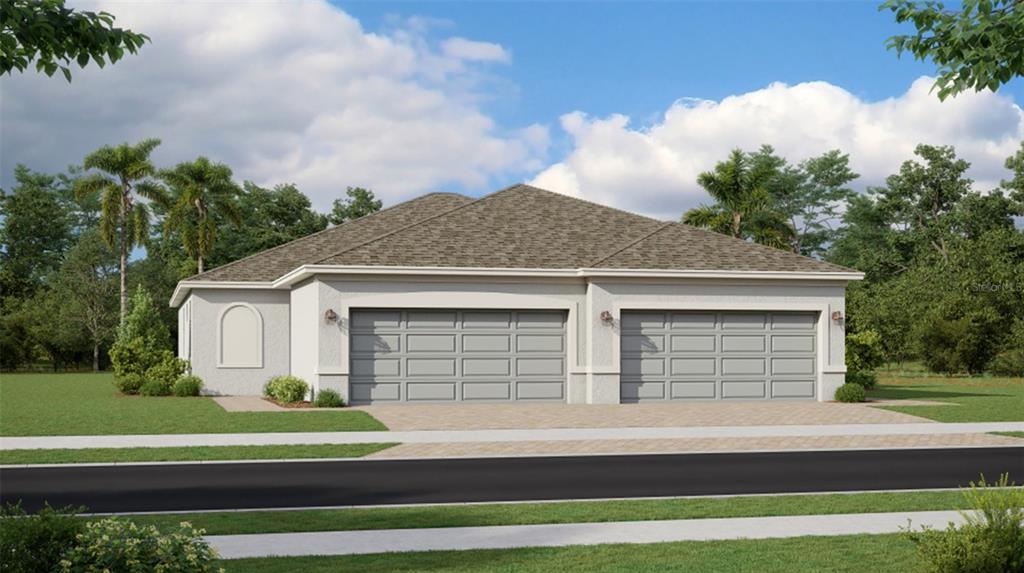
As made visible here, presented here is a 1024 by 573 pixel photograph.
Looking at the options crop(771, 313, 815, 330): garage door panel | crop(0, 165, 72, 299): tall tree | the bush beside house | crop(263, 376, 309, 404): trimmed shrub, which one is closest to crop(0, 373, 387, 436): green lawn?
crop(263, 376, 309, 404): trimmed shrub

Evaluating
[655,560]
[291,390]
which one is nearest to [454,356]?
[291,390]

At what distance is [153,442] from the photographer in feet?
68.9

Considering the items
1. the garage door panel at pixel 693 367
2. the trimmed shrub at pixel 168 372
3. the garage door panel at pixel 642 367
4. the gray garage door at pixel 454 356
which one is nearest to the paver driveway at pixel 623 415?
the gray garage door at pixel 454 356

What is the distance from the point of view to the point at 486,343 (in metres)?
30.1

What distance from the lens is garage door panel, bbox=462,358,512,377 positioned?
29984 millimetres

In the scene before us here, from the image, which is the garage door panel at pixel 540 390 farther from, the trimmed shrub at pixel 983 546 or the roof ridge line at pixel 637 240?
the trimmed shrub at pixel 983 546

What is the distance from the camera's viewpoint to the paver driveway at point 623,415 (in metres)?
24.6

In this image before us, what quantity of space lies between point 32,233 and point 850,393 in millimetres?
71082

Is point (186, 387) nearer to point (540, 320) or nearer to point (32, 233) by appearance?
point (540, 320)

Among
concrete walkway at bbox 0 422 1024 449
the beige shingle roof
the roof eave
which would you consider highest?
the beige shingle roof

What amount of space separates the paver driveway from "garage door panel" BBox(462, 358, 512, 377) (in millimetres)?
953

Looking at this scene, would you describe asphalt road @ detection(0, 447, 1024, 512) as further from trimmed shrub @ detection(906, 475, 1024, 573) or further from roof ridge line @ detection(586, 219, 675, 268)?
roof ridge line @ detection(586, 219, 675, 268)

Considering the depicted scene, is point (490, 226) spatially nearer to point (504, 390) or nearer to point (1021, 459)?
point (504, 390)

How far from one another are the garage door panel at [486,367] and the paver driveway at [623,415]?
3.13ft
